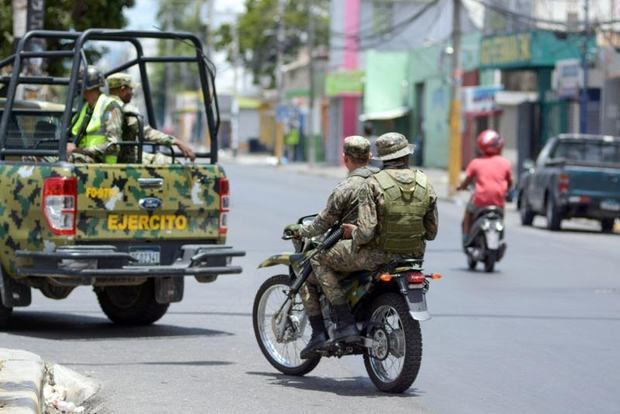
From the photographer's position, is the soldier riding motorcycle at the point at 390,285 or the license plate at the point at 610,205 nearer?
the soldier riding motorcycle at the point at 390,285

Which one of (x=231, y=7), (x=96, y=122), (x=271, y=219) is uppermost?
(x=231, y=7)

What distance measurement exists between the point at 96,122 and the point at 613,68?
33.0m

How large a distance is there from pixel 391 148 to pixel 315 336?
131 centimetres

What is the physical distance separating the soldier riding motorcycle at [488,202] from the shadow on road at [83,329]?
6587 millimetres

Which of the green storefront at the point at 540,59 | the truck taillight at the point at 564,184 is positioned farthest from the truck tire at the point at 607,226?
the green storefront at the point at 540,59

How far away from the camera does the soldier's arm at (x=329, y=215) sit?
966cm

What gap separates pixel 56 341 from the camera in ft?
39.5

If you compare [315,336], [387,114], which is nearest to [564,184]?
[315,336]

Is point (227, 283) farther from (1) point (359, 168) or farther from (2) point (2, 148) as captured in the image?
(1) point (359, 168)

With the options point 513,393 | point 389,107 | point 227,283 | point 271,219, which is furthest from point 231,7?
point 513,393

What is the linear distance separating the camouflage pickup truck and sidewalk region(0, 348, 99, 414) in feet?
6.53

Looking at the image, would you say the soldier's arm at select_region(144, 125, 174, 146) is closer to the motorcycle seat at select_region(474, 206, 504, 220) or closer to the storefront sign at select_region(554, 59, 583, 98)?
the motorcycle seat at select_region(474, 206, 504, 220)

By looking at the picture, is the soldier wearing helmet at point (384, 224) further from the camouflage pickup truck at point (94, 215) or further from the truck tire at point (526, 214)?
the truck tire at point (526, 214)

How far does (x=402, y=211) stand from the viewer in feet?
31.2
